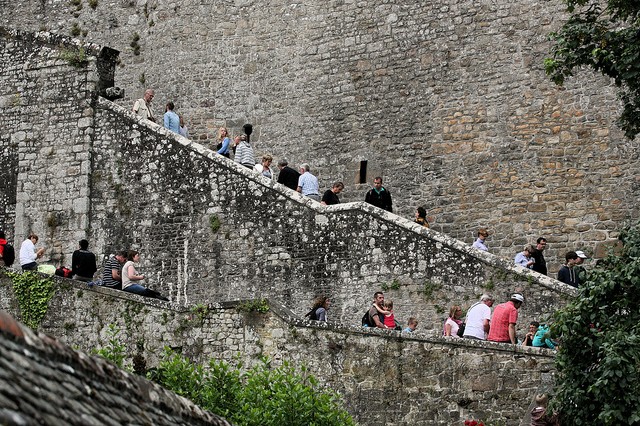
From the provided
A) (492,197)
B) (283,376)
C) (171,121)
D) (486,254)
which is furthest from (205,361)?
(492,197)

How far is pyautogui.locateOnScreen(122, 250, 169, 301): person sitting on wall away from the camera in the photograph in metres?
22.6

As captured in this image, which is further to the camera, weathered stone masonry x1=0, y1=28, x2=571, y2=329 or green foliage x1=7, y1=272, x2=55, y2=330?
weathered stone masonry x1=0, y1=28, x2=571, y2=329

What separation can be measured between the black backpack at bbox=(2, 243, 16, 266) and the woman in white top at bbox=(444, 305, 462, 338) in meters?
7.35

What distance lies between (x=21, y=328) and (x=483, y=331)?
13021mm

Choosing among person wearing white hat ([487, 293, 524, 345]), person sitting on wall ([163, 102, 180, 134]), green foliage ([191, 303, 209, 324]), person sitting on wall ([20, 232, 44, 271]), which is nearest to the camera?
person wearing white hat ([487, 293, 524, 345])

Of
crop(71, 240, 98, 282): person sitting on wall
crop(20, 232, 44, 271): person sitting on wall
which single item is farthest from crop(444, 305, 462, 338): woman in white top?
crop(20, 232, 44, 271): person sitting on wall

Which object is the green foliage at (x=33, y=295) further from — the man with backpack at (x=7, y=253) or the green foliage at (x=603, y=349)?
the green foliage at (x=603, y=349)

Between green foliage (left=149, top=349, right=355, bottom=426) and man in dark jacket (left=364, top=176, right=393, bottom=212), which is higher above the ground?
man in dark jacket (left=364, top=176, right=393, bottom=212)

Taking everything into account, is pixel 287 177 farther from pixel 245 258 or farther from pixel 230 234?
pixel 245 258

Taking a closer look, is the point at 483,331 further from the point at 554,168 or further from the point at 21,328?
the point at 21,328

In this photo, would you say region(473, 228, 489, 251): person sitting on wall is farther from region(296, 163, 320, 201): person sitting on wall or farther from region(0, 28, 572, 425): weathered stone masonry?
region(296, 163, 320, 201): person sitting on wall

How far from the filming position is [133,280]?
74.8ft

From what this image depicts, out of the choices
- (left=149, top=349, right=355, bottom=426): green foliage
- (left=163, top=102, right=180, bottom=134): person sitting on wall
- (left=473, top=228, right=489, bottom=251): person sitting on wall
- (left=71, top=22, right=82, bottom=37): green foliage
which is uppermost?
(left=71, top=22, right=82, bottom=37): green foliage

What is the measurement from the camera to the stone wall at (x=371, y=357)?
19547mm
